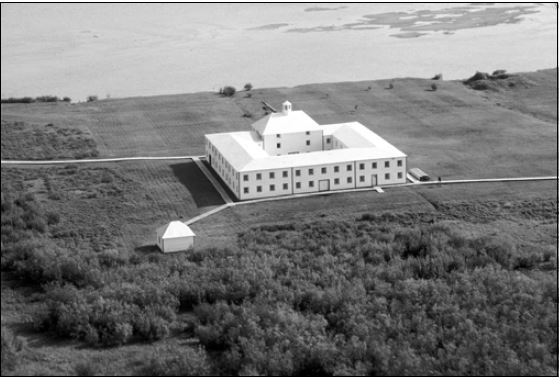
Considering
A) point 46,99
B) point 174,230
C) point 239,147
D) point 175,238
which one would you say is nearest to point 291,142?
point 239,147

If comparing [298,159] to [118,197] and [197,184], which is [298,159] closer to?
[197,184]

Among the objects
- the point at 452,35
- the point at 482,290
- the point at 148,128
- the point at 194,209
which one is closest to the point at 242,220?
the point at 194,209

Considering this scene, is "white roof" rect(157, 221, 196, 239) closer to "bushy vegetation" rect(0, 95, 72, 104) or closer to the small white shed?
the small white shed

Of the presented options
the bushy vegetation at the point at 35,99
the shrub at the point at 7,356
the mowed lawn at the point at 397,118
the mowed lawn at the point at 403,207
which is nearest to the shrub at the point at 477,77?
the mowed lawn at the point at 397,118

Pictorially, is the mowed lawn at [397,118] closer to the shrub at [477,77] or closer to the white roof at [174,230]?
the shrub at [477,77]

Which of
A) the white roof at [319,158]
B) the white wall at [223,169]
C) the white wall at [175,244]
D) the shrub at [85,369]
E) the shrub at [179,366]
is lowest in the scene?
the shrub at [179,366]

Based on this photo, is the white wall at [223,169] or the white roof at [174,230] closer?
the white roof at [174,230]
